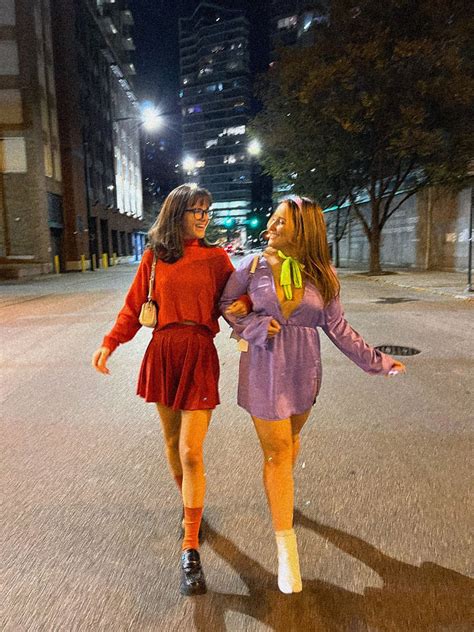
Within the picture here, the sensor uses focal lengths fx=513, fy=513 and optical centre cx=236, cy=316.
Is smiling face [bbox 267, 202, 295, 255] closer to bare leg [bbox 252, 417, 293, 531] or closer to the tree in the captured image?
bare leg [bbox 252, 417, 293, 531]

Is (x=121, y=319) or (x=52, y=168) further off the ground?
(x=52, y=168)

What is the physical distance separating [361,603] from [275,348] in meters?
1.27

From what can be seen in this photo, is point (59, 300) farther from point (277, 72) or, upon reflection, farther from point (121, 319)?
point (121, 319)

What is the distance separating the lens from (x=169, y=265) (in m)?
2.74

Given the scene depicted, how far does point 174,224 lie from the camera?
2.75 m

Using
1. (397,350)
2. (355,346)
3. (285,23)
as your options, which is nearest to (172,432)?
(355,346)

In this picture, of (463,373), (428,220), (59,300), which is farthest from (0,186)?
(463,373)

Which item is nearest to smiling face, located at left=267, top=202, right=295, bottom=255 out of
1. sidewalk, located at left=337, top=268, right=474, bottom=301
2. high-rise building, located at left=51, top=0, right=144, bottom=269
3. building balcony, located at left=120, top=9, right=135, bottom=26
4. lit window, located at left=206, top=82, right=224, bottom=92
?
sidewalk, located at left=337, top=268, right=474, bottom=301

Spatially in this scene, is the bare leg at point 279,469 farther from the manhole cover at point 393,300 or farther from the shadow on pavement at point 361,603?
the manhole cover at point 393,300

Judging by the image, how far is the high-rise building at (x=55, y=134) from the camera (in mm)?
32344

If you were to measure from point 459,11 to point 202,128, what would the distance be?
606ft

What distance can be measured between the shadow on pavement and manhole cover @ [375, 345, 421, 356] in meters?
5.36

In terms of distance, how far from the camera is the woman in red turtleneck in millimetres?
2703

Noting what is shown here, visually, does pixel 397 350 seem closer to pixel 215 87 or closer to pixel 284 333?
pixel 284 333
